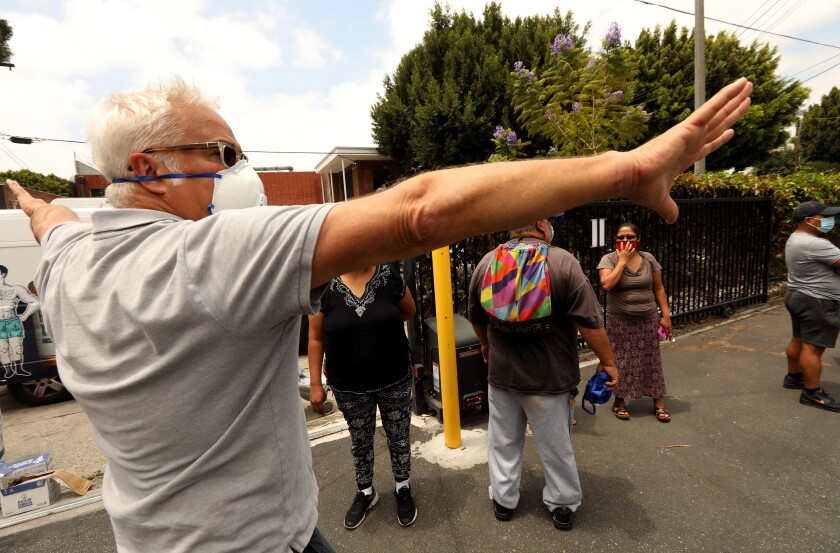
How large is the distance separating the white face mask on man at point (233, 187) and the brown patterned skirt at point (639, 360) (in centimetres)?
393

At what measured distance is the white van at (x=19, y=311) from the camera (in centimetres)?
511

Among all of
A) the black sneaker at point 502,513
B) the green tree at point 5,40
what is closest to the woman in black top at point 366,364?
the black sneaker at point 502,513

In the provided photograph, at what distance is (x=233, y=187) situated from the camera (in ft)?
4.00

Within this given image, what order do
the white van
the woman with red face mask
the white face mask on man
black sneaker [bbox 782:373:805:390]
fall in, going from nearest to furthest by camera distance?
the white face mask on man → the woman with red face mask → black sneaker [bbox 782:373:805:390] → the white van

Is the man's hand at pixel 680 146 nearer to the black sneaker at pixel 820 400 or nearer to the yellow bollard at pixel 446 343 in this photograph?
the yellow bollard at pixel 446 343

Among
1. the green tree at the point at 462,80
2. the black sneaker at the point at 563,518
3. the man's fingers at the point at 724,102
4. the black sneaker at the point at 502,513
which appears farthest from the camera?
the green tree at the point at 462,80

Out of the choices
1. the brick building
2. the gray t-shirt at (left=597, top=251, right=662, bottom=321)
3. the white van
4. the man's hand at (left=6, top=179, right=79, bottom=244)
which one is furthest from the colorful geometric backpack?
the brick building

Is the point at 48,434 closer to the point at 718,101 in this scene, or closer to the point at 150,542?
the point at 150,542

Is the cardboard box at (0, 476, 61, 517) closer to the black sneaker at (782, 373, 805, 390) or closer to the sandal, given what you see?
the sandal

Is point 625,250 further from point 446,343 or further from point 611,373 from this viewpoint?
point 446,343

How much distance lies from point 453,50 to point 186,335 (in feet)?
50.5

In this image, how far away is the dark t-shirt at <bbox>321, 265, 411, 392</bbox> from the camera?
2.78 m

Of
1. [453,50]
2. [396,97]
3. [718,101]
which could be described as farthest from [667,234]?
[396,97]

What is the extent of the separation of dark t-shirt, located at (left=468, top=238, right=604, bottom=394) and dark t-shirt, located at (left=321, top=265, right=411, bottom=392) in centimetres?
75
